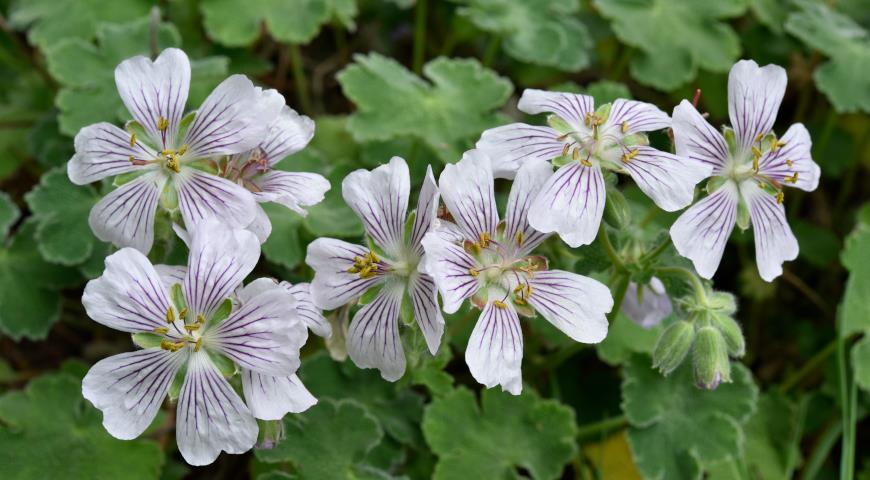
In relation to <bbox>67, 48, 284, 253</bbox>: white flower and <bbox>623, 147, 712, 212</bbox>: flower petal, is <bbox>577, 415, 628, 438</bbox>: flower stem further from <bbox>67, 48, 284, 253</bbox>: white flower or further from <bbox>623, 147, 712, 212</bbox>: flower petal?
<bbox>67, 48, 284, 253</bbox>: white flower

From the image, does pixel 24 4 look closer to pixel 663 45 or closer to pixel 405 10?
pixel 405 10

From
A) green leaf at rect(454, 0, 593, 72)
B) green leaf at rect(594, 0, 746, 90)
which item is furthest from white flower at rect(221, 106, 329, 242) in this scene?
green leaf at rect(594, 0, 746, 90)

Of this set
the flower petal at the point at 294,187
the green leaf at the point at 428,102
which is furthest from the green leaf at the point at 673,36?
the flower petal at the point at 294,187

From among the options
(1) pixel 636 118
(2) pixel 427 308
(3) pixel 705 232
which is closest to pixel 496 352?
(2) pixel 427 308

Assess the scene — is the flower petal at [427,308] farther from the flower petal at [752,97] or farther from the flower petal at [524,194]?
the flower petal at [752,97]

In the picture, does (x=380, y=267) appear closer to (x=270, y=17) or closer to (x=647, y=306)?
(x=647, y=306)

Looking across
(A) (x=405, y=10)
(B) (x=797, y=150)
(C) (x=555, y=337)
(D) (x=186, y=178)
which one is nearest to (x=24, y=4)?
(A) (x=405, y=10)
